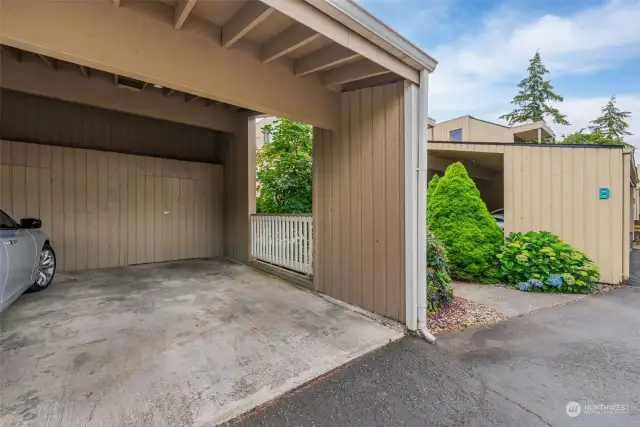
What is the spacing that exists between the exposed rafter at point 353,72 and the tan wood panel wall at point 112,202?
432cm

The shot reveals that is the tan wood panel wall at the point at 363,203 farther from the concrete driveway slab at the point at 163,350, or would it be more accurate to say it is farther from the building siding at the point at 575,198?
the building siding at the point at 575,198

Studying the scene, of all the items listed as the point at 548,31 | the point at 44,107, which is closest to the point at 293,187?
the point at 44,107

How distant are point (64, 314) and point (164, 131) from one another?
178 inches

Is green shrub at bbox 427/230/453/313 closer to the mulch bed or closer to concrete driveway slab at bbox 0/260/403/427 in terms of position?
the mulch bed

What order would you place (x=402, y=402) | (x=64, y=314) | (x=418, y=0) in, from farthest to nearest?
(x=418, y=0) < (x=64, y=314) < (x=402, y=402)

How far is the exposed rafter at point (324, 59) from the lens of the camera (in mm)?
2814

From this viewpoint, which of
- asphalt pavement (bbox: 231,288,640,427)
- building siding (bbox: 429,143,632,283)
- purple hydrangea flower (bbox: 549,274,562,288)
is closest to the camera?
asphalt pavement (bbox: 231,288,640,427)

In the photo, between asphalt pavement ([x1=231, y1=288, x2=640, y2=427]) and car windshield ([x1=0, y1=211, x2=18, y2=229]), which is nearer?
asphalt pavement ([x1=231, y1=288, x2=640, y2=427])

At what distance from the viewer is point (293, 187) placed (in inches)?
250

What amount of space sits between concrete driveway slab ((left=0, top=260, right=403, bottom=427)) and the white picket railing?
58 centimetres

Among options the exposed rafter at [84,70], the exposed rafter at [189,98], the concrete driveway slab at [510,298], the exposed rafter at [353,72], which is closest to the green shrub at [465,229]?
the concrete driveway slab at [510,298]

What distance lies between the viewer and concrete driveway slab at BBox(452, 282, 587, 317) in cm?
365

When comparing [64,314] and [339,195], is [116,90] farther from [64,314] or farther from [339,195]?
[339,195]

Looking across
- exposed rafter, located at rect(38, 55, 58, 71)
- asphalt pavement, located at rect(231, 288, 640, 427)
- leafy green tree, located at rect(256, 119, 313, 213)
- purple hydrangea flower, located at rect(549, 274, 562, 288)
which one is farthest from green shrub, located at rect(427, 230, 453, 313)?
exposed rafter, located at rect(38, 55, 58, 71)
